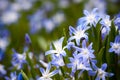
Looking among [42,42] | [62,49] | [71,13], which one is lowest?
[62,49]

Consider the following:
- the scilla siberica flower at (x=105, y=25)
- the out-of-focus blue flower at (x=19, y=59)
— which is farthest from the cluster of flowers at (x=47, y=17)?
the scilla siberica flower at (x=105, y=25)

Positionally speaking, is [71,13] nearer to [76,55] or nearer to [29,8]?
[29,8]

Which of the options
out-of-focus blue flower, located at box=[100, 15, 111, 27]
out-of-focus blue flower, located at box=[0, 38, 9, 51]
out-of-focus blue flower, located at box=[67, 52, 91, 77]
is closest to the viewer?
out-of-focus blue flower, located at box=[67, 52, 91, 77]

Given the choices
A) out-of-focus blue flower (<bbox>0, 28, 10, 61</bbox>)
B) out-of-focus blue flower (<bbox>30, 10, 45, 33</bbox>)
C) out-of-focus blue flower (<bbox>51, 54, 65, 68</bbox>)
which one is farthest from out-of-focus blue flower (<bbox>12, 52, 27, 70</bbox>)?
out-of-focus blue flower (<bbox>30, 10, 45, 33</bbox>)

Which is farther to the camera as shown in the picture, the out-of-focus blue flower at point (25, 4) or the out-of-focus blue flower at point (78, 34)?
the out-of-focus blue flower at point (25, 4)

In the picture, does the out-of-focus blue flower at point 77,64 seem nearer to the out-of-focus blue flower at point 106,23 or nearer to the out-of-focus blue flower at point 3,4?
the out-of-focus blue flower at point 106,23

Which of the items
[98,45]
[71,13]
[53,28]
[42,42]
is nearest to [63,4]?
[71,13]

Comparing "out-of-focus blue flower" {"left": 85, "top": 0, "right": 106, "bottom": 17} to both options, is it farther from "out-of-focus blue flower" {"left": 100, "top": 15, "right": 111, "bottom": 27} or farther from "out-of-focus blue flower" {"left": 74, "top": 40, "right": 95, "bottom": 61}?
"out-of-focus blue flower" {"left": 74, "top": 40, "right": 95, "bottom": 61}

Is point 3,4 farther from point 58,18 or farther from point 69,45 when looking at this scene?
point 69,45
